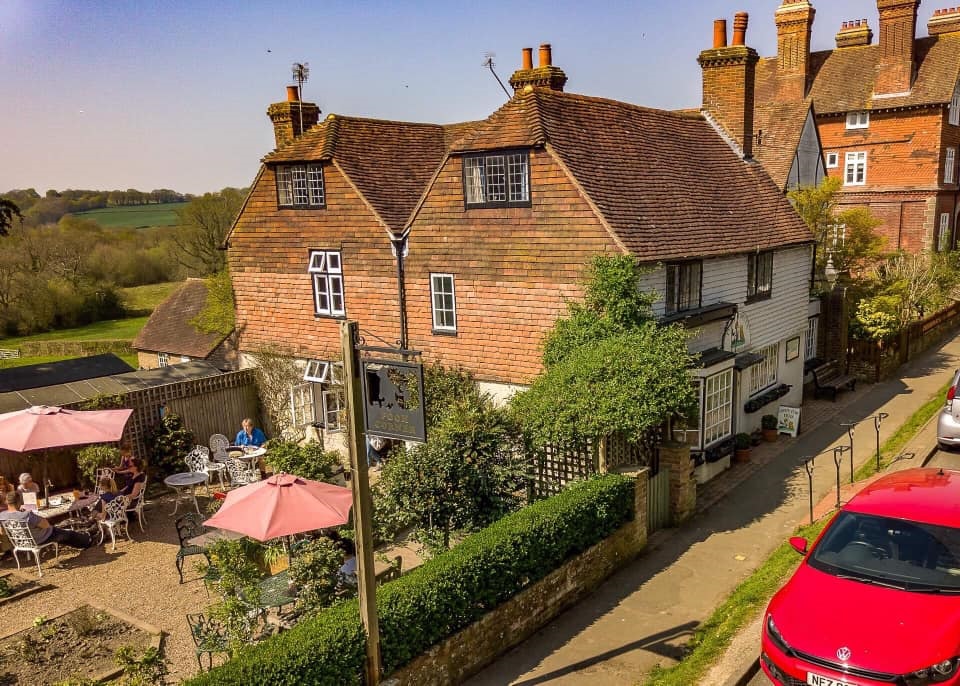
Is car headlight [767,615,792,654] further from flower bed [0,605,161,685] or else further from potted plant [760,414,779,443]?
potted plant [760,414,779,443]

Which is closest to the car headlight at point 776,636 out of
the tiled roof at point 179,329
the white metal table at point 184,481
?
Answer: the white metal table at point 184,481

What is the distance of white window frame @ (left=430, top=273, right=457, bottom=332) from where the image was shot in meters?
16.6

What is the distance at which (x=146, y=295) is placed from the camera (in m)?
59.0

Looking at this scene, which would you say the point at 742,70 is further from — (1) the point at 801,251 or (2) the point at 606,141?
(2) the point at 606,141

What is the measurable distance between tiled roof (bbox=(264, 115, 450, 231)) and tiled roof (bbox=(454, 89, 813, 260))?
339 centimetres

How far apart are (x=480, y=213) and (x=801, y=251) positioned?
1005cm

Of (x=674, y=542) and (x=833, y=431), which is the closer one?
(x=674, y=542)

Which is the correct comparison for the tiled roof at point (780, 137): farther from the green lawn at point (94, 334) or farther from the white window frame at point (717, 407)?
the green lawn at point (94, 334)

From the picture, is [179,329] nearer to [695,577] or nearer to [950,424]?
[695,577]

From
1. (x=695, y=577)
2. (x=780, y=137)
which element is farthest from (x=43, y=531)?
(x=780, y=137)

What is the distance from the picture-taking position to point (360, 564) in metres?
7.66

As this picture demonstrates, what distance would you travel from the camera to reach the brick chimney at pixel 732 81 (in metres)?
20.6

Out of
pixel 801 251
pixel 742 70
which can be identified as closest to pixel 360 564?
pixel 801 251

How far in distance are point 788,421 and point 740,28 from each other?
10997 mm
